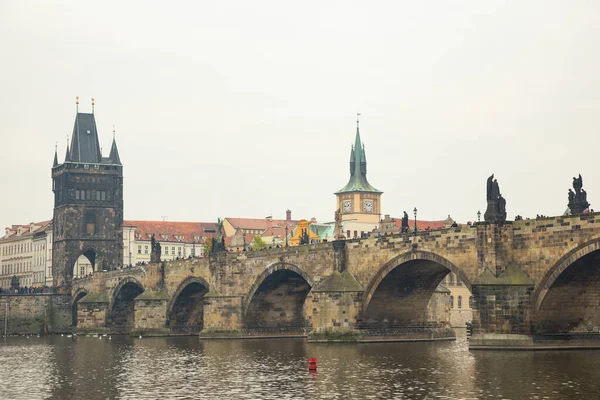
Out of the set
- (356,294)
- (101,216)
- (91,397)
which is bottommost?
(91,397)

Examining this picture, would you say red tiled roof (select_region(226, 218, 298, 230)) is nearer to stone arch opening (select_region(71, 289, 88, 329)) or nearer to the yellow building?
the yellow building

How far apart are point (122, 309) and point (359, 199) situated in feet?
243

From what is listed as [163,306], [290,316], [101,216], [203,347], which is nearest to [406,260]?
[203,347]

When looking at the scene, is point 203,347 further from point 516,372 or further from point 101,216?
point 101,216

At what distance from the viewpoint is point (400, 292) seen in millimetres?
74188

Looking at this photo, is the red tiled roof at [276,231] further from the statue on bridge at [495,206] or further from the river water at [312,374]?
the statue on bridge at [495,206]

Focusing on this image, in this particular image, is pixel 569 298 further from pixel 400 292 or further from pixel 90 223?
pixel 90 223

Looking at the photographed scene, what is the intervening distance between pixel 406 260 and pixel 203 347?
17386 mm

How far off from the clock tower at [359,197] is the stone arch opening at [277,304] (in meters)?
95.5

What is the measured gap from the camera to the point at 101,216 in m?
143

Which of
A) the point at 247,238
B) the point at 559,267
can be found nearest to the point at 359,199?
the point at 247,238

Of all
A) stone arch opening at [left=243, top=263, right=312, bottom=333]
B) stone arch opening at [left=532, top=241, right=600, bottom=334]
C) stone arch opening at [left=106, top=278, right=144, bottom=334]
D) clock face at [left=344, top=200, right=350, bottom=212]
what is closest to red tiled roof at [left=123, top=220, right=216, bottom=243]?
clock face at [left=344, top=200, right=350, bottom=212]

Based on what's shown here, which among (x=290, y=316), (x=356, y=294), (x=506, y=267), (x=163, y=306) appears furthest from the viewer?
(x=163, y=306)

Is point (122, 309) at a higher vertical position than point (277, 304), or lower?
higher
